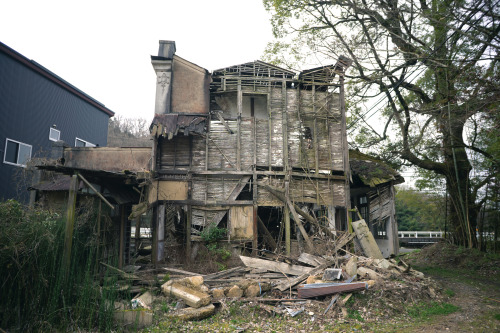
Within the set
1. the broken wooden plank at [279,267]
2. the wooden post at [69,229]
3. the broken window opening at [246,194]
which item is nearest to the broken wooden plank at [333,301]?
the broken wooden plank at [279,267]

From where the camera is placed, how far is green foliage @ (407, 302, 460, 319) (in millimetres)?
7338

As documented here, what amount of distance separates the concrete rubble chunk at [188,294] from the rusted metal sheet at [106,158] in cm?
675

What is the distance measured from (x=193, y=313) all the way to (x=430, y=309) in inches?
224

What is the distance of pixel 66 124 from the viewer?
2006cm

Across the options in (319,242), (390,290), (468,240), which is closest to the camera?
(390,290)

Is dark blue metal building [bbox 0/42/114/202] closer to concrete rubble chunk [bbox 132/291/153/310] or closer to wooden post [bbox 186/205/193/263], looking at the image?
wooden post [bbox 186/205/193/263]

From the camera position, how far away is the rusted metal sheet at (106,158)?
13367 mm

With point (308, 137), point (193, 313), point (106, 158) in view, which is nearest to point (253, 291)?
point (193, 313)

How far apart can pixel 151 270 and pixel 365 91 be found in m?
11.5

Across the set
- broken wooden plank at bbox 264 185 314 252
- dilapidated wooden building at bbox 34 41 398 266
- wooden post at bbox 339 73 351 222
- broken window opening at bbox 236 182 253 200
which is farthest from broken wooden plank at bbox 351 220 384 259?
broken window opening at bbox 236 182 253 200

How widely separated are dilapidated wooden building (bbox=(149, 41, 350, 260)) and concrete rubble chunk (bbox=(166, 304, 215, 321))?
4.68m

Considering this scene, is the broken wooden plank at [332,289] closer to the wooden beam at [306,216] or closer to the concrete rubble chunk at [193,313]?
the concrete rubble chunk at [193,313]

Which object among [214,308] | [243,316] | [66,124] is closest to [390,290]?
[243,316]

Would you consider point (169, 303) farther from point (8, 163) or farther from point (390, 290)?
point (8, 163)
